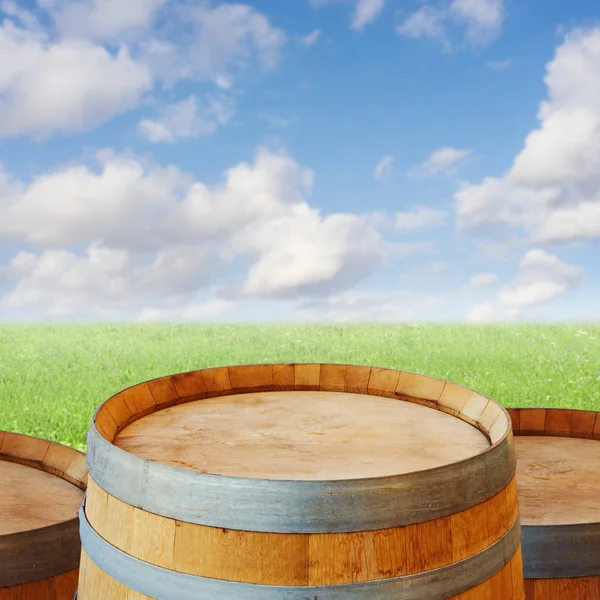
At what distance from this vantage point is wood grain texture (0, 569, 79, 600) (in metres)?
1.96

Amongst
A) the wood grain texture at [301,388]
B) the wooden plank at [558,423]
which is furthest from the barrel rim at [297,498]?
the wooden plank at [558,423]

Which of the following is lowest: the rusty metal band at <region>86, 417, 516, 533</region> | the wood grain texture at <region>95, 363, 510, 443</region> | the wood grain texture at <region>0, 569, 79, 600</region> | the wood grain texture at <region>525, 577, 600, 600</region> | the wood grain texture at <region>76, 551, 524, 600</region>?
the wood grain texture at <region>0, 569, 79, 600</region>

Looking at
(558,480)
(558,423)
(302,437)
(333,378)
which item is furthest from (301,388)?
(558,423)

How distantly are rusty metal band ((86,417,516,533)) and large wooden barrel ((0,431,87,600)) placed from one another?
2.78 feet

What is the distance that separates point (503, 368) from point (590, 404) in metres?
1.35

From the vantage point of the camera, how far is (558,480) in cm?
237

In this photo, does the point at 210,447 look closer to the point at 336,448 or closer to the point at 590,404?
the point at 336,448

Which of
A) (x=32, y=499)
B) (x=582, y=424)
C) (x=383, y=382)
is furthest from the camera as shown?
(x=582, y=424)

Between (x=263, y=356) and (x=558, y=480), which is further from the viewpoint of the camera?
(x=263, y=356)

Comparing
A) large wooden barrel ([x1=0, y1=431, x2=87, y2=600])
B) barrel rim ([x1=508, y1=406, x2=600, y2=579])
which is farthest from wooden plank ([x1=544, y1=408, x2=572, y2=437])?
large wooden barrel ([x1=0, y1=431, x2=87, y2=600])

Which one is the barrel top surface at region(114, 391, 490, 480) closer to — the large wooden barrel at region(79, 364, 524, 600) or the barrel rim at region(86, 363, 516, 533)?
the large wooden barrel at region(79, 364, 524, 600)

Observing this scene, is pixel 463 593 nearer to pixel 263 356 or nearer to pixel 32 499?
pixel 32 499

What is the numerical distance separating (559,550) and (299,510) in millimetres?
1169

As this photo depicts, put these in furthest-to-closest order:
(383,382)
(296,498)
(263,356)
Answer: (263,356) < (383,382) < (296,498)
